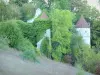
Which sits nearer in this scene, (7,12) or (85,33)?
(7,12)

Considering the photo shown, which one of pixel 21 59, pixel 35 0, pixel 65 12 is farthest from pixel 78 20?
pixel 21 59

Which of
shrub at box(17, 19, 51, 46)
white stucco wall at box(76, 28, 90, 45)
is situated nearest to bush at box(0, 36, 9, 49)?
shrub at box(17, 19, 51, 46)

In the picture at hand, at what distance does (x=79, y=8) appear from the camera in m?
55.9

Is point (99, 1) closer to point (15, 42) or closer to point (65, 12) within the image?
point (15, 42)

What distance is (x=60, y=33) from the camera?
129 feet

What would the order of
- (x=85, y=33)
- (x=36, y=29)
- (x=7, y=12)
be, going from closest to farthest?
1. (x=7, y=12)
2. (x=36, y=29)
3. (x=85, y=33)

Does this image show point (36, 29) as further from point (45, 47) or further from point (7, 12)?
point (7, 12)

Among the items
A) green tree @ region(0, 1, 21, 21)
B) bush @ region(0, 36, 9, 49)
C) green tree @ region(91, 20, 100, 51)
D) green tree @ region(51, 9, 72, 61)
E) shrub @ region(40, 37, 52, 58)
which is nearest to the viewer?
bush @ region(0, 36, 9, 49)

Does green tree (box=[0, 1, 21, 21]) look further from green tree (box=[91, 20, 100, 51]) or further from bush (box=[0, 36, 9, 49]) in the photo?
green tree (box=[91, 20, 100, 51])

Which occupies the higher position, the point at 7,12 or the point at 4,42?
the point at 7,12

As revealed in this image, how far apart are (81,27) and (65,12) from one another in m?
6.04

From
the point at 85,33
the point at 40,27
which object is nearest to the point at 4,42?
the point at 40,27

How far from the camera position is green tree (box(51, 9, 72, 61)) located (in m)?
38.5

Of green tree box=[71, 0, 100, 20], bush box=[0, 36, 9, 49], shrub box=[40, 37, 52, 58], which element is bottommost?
shrub box=[40, 37, 52, 58]
